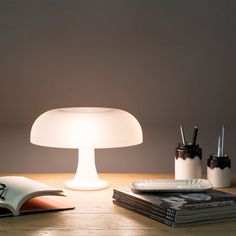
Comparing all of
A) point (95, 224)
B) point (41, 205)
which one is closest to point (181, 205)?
point (95, 224)

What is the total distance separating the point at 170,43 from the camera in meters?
1.83

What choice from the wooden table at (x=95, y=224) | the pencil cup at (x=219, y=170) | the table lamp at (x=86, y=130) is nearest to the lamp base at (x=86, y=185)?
the table lamp at (x=86, y=130)

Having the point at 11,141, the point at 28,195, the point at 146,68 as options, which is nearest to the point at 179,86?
the point at 146,68

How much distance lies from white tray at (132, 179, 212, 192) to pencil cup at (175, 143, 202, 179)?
0.14m

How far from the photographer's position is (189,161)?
1598 mm

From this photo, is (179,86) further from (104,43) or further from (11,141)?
(11,141)

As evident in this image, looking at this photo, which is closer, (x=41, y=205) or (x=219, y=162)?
(x=41, y=205)

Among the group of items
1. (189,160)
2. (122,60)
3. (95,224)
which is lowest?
(95,224)

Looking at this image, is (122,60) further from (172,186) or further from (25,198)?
(25,198)

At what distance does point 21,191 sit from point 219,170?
0.51 meters

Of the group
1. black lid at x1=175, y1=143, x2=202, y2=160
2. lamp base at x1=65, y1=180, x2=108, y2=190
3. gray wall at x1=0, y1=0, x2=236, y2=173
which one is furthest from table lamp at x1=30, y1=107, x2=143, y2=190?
gray wall at x1=0, y1=0, x2=236, y2=173

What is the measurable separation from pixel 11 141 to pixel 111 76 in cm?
35

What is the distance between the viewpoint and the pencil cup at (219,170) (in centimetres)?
157

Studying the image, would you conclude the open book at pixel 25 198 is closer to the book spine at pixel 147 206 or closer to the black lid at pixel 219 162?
the book spine at pixel 147 206
